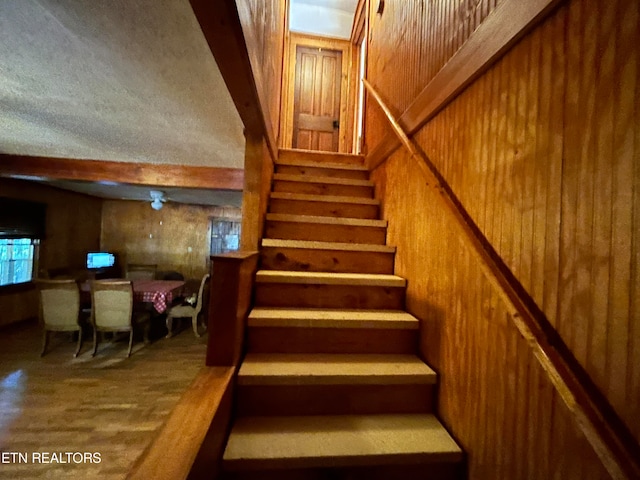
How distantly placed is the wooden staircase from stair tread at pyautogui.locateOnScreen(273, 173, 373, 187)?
0.57 m

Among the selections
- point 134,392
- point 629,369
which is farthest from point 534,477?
point 134,392

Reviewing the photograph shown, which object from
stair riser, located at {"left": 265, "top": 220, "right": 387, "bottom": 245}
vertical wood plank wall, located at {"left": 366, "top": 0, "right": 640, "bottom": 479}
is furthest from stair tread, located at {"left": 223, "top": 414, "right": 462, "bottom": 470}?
stair riser, located at {"left": 265, "top": 220, "right": 387, "bottom": 245}

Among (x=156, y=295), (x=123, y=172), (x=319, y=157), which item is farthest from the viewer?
(x=156, y=295)

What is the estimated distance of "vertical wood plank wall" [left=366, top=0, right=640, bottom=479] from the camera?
0.62 m

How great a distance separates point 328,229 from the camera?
2.21 metres

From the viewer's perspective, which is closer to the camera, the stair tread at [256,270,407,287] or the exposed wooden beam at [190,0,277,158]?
the exposed wooden beam at [190,0,277,158]

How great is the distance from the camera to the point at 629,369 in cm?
59

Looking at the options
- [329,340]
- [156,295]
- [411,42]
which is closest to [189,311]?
[156,295]

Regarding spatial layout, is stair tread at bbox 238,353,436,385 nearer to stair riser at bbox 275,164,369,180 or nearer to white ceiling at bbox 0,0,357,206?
white ceiling at bbox 0,0,357,206

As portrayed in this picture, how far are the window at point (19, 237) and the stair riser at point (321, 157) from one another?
4388 mm

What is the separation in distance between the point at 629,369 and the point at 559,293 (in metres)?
0.21

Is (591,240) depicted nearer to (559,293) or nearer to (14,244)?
(559,293)

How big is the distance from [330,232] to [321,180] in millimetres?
Answer: 643

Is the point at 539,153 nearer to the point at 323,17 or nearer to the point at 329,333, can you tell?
the point at 329,333
